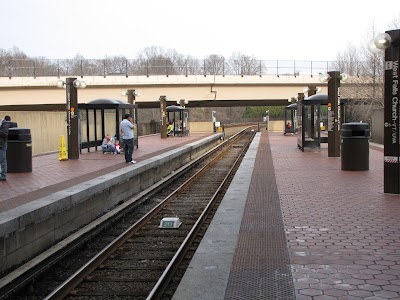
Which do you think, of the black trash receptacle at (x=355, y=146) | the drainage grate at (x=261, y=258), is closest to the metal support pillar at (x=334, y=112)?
the black trash receptacle at (x=355, y=146)

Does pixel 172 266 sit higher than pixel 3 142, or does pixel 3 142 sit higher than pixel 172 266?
pixel 3 142

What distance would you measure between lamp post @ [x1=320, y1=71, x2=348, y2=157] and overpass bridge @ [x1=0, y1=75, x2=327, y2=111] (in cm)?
2668

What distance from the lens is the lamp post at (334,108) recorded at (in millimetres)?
18578

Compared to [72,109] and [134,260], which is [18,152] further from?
[134,260]

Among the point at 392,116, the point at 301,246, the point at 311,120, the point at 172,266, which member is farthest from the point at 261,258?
the point at 311,120

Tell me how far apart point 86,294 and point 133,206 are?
6206 millimetres

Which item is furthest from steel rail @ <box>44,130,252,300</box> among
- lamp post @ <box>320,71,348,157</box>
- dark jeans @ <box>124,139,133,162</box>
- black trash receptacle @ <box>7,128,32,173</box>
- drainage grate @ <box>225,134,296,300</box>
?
lamp post @ <box>320,71,348,157</box>

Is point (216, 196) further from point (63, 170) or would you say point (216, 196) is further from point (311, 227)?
point (311, 227)

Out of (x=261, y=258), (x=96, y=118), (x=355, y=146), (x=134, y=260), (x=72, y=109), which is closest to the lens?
(x=261, y=258)

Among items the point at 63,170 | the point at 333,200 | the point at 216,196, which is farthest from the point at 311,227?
the point at 63,170

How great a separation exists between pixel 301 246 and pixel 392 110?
4702 millimetres

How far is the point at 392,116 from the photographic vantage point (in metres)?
9.95

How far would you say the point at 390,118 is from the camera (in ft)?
32.8

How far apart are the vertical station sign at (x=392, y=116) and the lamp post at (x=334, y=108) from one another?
332 inches
